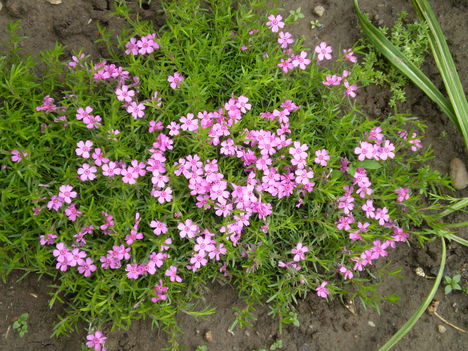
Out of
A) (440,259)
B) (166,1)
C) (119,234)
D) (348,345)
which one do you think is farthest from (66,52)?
(440,259)

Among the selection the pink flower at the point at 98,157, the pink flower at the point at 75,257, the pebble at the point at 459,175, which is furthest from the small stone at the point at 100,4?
the pebble at the point at 459,175

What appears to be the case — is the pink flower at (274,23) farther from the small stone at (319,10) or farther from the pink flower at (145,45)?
the pink flower at (145,45)

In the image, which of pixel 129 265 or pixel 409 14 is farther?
pixel 409 14

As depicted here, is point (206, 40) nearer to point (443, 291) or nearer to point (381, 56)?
point (381, 56)

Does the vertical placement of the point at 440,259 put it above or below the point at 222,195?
below

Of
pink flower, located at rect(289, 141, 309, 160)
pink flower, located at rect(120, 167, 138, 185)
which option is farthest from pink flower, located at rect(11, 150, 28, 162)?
pink flower, located at rect(289, 141, 309, 160)

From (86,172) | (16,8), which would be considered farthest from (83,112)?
(16,8)
